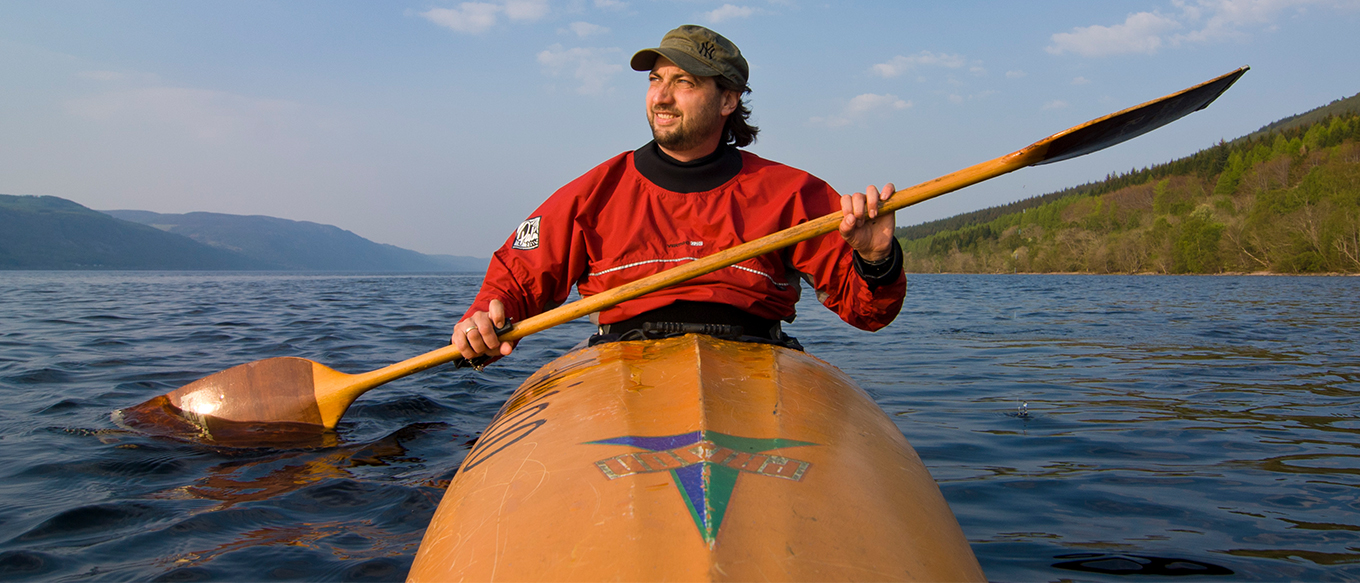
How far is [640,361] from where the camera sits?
2367mm

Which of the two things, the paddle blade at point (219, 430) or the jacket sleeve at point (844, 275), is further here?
the paddle blade at point (219, 430)

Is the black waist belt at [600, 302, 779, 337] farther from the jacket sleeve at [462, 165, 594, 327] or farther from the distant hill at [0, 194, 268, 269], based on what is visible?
the distant hill at [0, 194, 268, 269]

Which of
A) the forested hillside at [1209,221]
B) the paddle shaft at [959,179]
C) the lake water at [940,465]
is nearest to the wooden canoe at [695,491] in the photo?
the paddle shaft at [959,179]

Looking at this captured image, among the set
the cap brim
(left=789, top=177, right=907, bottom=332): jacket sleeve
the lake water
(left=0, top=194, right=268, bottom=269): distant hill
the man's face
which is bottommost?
the lake water

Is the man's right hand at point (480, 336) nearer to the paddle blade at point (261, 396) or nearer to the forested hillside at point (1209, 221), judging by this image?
the paddle blade at point (261, 396)

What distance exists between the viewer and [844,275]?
2.88 meters

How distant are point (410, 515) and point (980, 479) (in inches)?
96.5

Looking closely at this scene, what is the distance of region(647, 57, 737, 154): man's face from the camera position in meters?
3.08

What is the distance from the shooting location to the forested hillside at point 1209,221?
42.8 meters

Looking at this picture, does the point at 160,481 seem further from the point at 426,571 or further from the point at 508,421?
the point at 426,571

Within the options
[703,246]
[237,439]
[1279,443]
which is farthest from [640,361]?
[1279,443]

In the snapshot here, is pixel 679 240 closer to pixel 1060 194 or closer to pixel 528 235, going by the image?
pixel 528 235

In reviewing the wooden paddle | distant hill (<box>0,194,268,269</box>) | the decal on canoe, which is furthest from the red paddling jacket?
distant hill (<box>0,194,268,269</box>)

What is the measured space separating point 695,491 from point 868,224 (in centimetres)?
142
